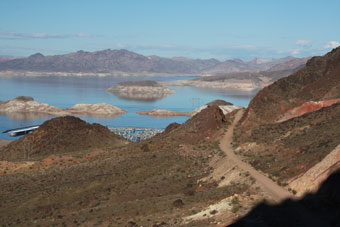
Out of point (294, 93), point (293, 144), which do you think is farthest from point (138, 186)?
point (294, 93)

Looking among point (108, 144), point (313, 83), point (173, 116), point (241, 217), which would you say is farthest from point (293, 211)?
point (173, 116)

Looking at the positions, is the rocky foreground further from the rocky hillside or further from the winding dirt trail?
the winding dirt trail

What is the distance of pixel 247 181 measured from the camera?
78.3 feet

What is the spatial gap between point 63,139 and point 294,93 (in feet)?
102

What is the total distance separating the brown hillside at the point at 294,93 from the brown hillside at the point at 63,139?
67.5ft

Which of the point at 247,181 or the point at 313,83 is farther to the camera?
the point at 313,83

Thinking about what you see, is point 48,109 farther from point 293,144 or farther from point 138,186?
point 293,144

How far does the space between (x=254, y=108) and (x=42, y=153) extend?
93.8 ft

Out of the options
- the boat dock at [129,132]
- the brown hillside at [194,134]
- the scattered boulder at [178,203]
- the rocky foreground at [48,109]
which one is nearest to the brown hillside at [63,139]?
the brown hillside at [194,134]

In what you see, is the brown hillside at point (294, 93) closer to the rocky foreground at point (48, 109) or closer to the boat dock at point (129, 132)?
the boat dock at point (129, 132)

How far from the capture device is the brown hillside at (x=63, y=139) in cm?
5531

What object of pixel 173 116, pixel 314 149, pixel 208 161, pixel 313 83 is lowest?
pixel 173 116

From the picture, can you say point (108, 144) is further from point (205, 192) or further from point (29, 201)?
point (205, 192)

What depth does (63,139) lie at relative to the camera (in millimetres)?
56594
